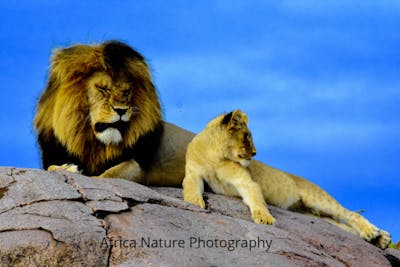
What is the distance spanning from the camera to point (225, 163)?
5.76m

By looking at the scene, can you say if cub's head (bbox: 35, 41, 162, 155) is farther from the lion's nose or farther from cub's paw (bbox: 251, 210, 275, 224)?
cub's paw (bbox: 251, 210, 275, 224)

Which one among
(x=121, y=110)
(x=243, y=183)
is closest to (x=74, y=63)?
(x=121, y=110)

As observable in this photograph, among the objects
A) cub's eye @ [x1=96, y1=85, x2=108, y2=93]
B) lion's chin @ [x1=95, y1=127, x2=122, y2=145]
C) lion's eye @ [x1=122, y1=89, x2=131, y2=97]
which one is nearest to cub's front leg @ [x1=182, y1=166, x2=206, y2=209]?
lion's chin @ [x1=95, y1=127, x2=122, y2=145]

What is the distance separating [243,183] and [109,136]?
3.51 ft

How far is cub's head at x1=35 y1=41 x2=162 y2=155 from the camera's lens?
567 cm

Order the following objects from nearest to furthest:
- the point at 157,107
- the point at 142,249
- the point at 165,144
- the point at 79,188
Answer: the point at 142,249, the point at 79,188, the point at 157,107, the point at 165,144

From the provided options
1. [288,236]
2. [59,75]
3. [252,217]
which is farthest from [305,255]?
[59,75]

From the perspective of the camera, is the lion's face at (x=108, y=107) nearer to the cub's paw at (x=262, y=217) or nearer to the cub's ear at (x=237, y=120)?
the cub's ear at (x=237, y=120)

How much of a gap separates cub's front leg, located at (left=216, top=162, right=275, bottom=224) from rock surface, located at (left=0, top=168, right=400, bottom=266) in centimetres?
12

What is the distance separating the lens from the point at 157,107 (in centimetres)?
624

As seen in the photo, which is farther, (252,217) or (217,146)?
(217,146)

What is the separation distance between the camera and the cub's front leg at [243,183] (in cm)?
552

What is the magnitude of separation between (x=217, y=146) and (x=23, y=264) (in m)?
2.17

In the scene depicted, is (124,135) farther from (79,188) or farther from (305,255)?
(305,255)
